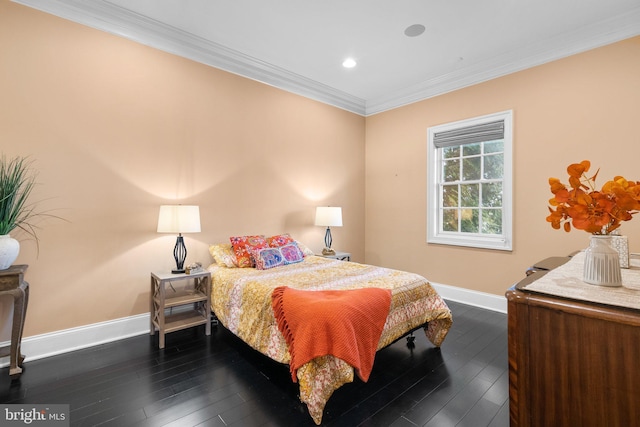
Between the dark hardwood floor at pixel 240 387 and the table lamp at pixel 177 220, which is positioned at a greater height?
the table lamp at pixel 177 220

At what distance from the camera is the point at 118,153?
2.83 meters

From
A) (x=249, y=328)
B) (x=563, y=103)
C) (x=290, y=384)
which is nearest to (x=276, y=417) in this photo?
(x=290, y=384)

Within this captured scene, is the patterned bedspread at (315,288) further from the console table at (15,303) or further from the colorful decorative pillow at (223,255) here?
the console table at (15,303)

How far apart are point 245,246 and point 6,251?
1835mm

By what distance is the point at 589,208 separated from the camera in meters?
1.10

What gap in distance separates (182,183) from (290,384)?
230cm

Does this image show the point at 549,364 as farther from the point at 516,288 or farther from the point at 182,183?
the point at 182,183

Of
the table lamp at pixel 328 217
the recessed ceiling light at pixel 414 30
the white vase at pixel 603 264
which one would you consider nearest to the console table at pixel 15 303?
the table lamp at pixel 328 217

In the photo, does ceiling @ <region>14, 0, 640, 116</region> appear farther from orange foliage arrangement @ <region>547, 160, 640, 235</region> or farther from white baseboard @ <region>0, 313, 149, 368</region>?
white baseboard @ <region>0, 313, 149, 368</region>

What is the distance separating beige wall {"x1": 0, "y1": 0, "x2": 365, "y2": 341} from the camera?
8.04ft

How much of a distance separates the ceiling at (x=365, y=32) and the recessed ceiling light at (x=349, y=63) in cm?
9

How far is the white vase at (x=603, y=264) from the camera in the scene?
1.08m

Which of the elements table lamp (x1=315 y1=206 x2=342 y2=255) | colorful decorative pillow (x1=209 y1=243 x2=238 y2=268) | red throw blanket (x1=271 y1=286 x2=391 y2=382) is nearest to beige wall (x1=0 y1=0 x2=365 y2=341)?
colorful decorative pillow (x1=209 y1=243 x2=238 y2=268)

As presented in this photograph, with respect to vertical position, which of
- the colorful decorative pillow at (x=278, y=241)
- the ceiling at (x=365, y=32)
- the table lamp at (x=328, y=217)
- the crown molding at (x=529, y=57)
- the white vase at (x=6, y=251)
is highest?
the ceiling at (x=365, y=32)
